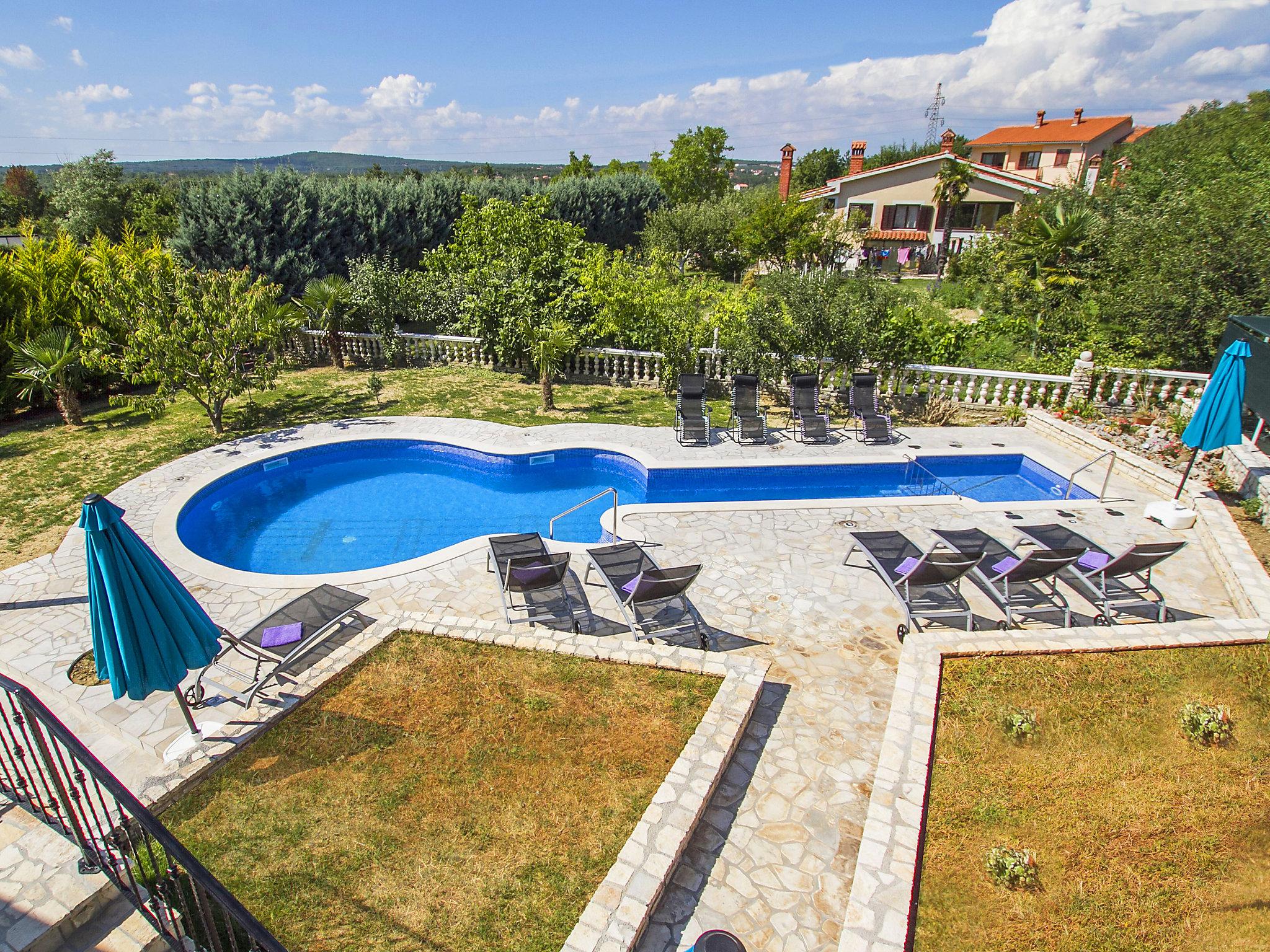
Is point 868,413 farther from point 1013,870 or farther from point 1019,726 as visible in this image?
point 1013,870

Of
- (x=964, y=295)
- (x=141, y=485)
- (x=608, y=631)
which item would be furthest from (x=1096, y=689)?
(x=964, y=295)

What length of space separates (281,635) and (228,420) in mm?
10470

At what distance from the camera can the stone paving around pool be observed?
529 cm

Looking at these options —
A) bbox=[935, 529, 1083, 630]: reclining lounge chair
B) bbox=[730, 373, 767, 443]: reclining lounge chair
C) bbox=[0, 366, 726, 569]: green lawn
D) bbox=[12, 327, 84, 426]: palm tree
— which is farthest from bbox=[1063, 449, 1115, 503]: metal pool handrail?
bbox=[12, 327, 84, 426]: palm tree

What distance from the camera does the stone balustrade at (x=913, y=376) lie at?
47.7 feet

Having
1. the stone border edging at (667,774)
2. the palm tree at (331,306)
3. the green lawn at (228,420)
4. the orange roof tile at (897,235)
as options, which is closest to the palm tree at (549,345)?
the green lawn at (228,420)

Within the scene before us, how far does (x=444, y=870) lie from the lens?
16.8ft

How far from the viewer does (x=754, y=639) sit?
8109 millimetres

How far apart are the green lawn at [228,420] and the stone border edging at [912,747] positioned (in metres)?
9.18

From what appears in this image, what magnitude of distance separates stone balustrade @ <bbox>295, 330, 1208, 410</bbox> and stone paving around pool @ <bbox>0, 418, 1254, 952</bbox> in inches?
94.1

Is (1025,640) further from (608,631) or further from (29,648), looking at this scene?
(29,648)

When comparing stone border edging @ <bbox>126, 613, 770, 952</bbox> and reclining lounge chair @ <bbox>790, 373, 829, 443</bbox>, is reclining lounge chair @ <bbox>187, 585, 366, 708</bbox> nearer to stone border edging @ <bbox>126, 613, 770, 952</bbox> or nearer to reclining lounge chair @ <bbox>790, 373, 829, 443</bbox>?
stone border edging @ <bbox>126, 613, 770, 952</bbox>

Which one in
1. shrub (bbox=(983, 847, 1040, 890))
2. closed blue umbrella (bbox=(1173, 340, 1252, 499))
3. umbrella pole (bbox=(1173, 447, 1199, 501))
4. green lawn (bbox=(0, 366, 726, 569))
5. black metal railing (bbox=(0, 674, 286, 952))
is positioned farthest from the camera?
green lawn (bbox=(0, 366, 726, 569))

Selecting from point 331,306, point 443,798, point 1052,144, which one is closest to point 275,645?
point 443,798
